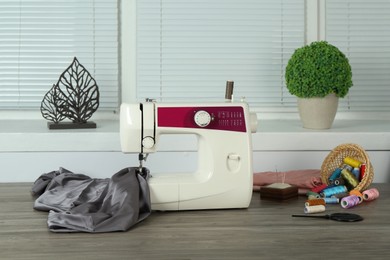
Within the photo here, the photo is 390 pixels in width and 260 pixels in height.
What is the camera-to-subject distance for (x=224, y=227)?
2.14 metres

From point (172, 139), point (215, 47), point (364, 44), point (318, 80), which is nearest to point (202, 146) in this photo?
point (172, 139)

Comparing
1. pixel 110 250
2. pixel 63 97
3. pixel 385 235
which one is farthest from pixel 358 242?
pixel 63 97

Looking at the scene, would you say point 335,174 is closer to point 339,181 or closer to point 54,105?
point 339,181

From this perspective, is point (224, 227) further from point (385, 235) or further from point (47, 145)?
point (47, 145)

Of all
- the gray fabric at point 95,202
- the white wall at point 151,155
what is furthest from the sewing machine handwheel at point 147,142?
the white wall at point 151,155

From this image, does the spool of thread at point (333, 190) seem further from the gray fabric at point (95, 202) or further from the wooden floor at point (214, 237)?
the gray fabric at point (95, 202)

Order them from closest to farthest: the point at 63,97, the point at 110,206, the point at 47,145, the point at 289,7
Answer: the point at 110,206 → the point at 47,145 → the point at 63,97 → the point at 289,7

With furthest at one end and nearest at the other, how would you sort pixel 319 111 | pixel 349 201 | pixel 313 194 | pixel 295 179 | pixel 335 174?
1. pixel 319 111
2. pixel 295 179
3. pixel 335 174
4. pixel 313 194
5. pixel 349 201

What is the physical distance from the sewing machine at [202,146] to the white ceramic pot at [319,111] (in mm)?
1364

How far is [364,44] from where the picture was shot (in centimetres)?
423

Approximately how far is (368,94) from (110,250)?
9.06 feet

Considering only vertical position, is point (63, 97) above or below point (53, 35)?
below

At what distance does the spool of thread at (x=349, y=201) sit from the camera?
7.84 feet

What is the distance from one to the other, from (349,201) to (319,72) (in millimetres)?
1334
